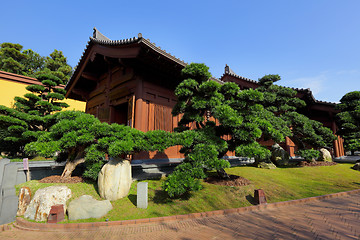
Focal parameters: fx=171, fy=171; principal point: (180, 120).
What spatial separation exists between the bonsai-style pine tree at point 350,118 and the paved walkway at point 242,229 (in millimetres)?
9452

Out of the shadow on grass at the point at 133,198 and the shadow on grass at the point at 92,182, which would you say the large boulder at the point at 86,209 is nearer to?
the shadow on grass at the point at 133,198

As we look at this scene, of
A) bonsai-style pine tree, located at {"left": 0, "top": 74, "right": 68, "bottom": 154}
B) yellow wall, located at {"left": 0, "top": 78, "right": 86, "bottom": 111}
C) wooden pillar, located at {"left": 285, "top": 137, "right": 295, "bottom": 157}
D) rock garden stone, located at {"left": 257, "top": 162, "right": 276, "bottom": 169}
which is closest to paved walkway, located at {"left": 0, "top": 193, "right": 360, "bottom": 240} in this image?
rock garden stone, located at {"left": 257, "top": 162, "right": 276, "bottom": 169}

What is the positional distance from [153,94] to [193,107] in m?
3.73

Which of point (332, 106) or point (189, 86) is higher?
point (332, 106)

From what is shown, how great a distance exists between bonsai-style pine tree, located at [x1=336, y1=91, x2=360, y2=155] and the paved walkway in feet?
31.0

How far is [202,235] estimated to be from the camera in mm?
3465

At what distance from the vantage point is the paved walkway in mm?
3428

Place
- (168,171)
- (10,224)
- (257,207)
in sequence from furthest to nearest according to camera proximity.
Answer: (168,171)
(257,207)
(10,224)

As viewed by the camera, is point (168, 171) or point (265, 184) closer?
point (265, 184)

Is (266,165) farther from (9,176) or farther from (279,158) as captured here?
(9,176)

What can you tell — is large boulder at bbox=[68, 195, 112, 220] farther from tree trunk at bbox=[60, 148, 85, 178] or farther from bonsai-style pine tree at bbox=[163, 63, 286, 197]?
tree trunk at bbox=[60, 148, 85, 178]

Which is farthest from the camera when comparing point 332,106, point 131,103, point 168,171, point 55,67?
point 55,67

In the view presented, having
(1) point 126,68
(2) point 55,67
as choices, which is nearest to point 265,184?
(1) point 126,68

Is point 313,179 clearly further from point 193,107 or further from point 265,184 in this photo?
point 193,107
